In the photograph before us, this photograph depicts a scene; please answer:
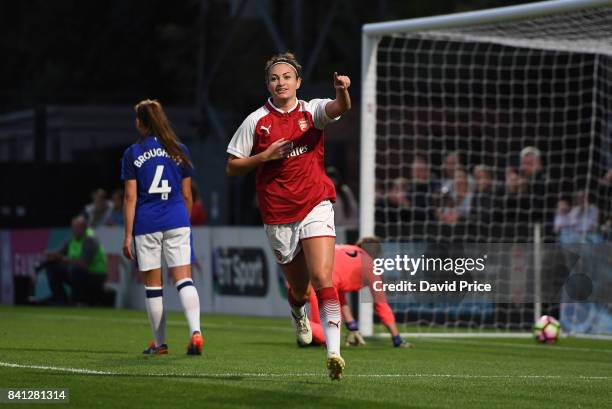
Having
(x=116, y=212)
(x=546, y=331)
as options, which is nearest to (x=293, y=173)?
(x=546, y=331)

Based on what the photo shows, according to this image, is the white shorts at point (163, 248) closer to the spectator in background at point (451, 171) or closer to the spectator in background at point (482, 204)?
the spectator in background at point (451, 171)

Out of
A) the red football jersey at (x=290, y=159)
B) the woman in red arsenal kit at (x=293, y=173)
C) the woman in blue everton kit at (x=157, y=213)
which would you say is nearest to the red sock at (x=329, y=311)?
the woman in red arsenal kit at (x=293, y=173)

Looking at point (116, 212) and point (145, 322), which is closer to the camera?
point (145, 322)

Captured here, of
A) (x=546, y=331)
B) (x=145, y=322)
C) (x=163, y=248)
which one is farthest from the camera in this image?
(x=145, y=322)

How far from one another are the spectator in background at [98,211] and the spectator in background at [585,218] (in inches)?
374

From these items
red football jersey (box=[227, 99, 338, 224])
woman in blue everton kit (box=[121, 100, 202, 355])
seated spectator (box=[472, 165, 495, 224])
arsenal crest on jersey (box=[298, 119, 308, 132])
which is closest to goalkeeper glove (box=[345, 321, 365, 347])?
woman in blue everton kit (box=[121, 100, 202, 355])

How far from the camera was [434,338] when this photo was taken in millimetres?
15344

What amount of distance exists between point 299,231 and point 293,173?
39 centimetres

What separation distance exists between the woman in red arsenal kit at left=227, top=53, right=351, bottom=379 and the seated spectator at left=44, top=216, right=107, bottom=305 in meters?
Answer: 13.4

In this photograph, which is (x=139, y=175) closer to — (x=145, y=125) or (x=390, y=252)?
(x=145, y=125)

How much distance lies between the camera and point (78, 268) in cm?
2272

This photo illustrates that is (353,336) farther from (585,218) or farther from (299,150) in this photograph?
(585,218)

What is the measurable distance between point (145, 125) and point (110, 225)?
12.6 metres

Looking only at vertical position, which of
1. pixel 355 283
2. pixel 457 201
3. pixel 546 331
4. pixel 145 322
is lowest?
pixel 145 322
